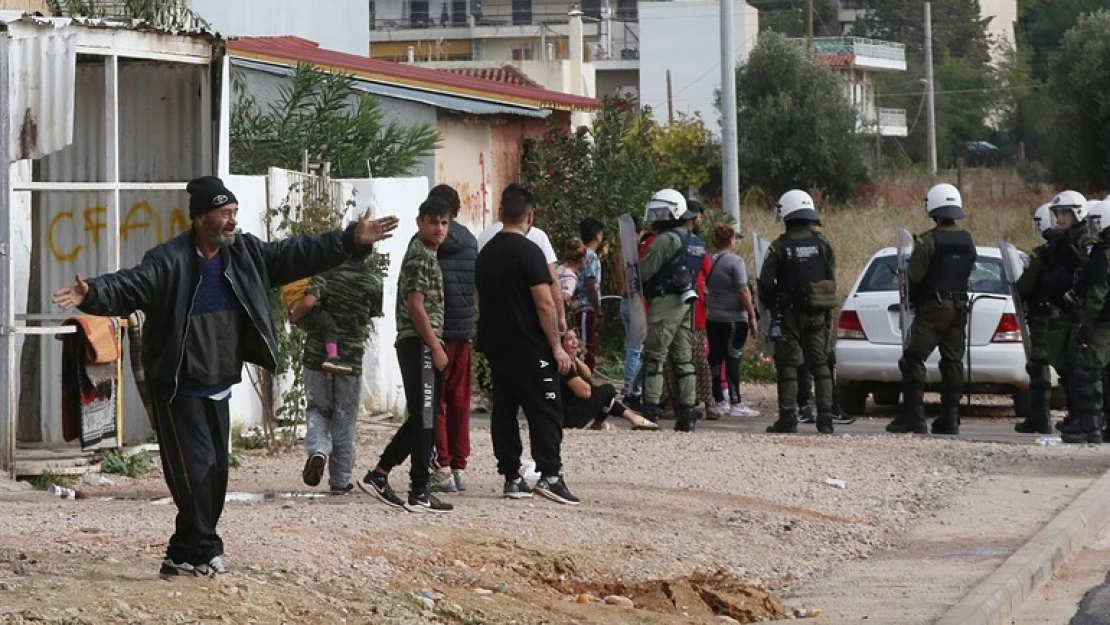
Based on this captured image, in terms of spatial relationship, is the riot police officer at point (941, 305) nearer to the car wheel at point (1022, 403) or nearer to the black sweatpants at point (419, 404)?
the car wheel at point (1022, 403)

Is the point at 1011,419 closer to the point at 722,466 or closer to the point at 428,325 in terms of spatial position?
the point at 722,466

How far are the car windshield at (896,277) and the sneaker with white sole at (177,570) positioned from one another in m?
10.7

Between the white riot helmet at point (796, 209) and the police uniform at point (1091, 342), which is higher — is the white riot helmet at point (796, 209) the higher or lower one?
the higher one

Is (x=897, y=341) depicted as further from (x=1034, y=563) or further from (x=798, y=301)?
(x=1034, y=563)

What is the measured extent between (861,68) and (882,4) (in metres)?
24.7

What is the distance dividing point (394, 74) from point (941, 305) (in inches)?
347

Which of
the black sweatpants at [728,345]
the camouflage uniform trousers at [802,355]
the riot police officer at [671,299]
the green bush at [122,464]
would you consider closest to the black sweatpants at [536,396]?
the green bush at [122,464]

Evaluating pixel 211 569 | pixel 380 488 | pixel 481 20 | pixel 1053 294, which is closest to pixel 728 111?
pixel 1053 294

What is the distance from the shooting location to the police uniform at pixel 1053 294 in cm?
1557

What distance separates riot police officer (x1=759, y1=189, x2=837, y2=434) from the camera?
52.1ft

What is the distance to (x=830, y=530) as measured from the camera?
11156mm

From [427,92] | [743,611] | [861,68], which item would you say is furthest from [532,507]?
[861,68]

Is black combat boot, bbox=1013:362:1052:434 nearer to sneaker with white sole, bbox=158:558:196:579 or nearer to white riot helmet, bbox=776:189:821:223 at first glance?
white riot helmet, bbox=776:189:821:223

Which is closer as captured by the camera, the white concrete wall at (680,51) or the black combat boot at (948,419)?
the black combat boot at (948,419)
